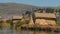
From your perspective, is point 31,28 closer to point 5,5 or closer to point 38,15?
point 38,15

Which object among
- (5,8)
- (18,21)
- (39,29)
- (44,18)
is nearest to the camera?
(39,29)

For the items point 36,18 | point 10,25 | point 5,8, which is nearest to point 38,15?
point 36,18

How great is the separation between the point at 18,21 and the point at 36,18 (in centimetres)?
600

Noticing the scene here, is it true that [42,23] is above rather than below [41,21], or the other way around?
below

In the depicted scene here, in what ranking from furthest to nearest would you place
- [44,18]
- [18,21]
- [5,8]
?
[5,8] → [18,21] → [44,18]

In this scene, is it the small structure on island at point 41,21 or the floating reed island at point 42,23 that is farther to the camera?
the small structure on island at point 41,21

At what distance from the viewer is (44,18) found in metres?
51.0

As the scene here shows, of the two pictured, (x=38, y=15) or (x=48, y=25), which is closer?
(x=48, y=25)

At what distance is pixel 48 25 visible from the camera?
4791cm

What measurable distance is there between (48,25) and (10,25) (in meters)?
12.4

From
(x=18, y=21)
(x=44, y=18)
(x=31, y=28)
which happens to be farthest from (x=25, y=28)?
(x=18, y=21)

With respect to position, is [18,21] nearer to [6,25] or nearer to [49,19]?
[6,25]

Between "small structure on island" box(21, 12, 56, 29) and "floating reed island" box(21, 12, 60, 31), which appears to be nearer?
"floating reed island" box(21, 12, 60, 31)

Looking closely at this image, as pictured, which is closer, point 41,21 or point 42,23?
point 42,23
